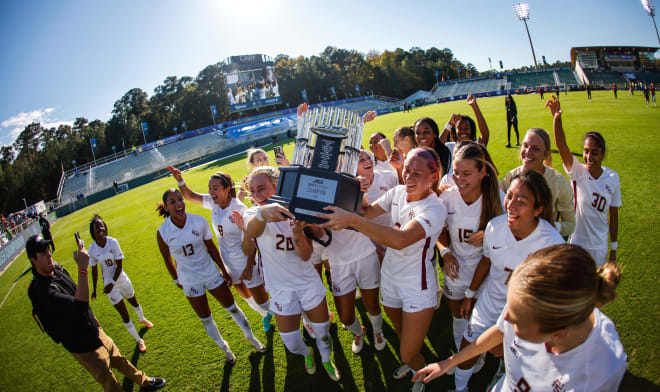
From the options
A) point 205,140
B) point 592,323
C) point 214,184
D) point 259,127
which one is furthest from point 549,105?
point 205,140

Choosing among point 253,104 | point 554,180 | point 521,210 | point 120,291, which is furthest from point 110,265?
point 253,104

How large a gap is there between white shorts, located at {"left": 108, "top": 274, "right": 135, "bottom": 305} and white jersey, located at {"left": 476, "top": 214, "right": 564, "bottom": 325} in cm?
526

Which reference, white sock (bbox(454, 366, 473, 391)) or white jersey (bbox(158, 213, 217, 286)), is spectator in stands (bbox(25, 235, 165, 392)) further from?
white sock (bbox(454, 366, 473, 391))

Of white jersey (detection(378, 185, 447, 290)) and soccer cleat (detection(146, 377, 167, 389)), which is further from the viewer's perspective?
soccer cleat (detection(146, 377, 167, 389))

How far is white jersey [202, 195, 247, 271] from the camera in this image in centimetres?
429

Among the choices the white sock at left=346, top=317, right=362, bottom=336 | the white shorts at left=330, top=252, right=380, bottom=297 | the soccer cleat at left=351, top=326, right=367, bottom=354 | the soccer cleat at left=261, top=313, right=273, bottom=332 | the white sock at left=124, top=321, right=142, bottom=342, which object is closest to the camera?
the white shorts at left=330, top=252, right=380, bottom=297

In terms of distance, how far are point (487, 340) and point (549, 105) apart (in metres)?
3.08

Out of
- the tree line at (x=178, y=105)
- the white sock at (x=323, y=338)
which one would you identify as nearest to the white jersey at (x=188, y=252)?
the white sock at (x=323, y=338)

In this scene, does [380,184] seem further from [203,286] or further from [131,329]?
[131,329]

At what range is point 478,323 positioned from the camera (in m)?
2.66

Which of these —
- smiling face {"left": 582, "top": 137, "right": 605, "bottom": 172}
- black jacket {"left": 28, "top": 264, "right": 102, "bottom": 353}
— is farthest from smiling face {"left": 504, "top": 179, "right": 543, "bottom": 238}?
black jacket {"left": 28, "top": 264, "right": 102, "bottom": 353}

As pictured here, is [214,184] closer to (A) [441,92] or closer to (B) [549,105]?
(B) [549,105]

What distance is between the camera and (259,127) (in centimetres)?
4412

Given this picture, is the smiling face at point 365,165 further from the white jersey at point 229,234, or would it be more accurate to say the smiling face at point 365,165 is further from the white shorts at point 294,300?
the white jersey at point 229,234
